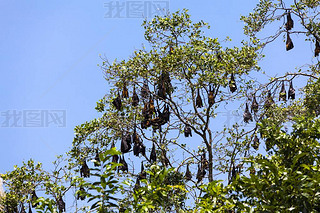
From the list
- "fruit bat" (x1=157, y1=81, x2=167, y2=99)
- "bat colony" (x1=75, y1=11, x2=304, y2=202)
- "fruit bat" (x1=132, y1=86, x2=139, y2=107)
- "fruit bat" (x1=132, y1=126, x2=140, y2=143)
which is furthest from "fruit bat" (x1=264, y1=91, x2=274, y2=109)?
"fruit bat" (x1=132, y1=126, x2=140, y2=143)

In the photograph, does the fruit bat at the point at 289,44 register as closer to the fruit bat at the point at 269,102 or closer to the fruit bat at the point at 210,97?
the fruit bat at the point at 269,102

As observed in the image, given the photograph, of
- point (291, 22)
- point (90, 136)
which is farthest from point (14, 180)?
point (291, 22)

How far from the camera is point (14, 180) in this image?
13562mm

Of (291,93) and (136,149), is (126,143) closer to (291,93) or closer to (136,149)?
(136,149)

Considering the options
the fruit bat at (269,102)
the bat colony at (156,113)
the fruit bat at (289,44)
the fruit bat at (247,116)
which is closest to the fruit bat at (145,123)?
the bat colony at (156,113)

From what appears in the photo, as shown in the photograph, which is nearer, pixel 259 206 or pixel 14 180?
pixel 259 206

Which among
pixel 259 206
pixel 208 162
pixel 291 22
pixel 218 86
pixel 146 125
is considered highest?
pixel 291 22

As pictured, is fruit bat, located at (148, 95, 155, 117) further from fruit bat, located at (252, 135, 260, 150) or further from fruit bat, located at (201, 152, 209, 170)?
fruit bat, located at (252, 135, 260, 150)

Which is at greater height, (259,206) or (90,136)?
(90,136)

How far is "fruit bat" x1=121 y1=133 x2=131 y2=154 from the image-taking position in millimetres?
12758

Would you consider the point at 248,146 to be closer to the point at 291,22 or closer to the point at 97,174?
the point at 291,22

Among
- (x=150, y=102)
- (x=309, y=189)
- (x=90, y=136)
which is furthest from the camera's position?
(x=90, y=136)

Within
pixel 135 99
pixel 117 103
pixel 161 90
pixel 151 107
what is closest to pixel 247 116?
pixel 161 90

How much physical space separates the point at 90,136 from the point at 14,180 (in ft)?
9.00
